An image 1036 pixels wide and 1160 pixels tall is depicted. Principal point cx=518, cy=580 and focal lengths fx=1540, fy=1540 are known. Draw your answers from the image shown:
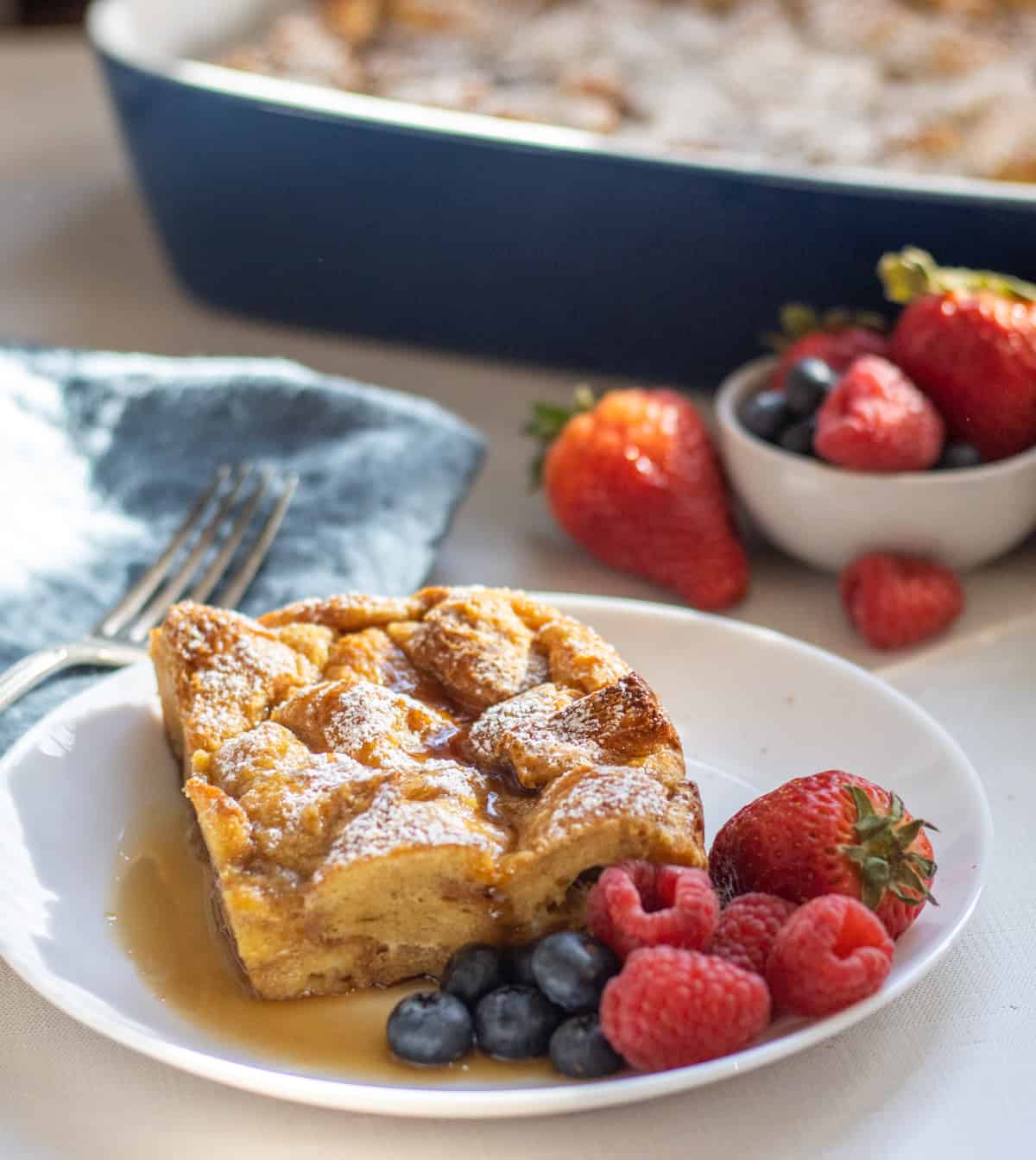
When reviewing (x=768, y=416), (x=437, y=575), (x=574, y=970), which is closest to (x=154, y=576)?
(x=437, y=575)

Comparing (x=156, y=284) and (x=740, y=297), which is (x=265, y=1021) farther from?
(x=156, y=284)

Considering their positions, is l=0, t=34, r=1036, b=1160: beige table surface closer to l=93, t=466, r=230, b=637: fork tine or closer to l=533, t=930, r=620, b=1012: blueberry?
l=533, t=930, r=620, b=1012: blueberry

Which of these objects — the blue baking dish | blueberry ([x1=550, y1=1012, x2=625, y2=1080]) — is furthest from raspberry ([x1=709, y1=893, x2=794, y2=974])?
the blue baking dish

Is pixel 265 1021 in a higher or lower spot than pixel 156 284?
higher

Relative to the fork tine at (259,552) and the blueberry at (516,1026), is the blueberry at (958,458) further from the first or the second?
the blueberry at (516,1026)

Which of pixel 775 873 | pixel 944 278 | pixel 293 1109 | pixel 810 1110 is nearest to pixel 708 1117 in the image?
pixel 810 1110

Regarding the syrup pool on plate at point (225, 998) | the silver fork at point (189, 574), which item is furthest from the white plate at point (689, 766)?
the silver fork at point (189, 574)
